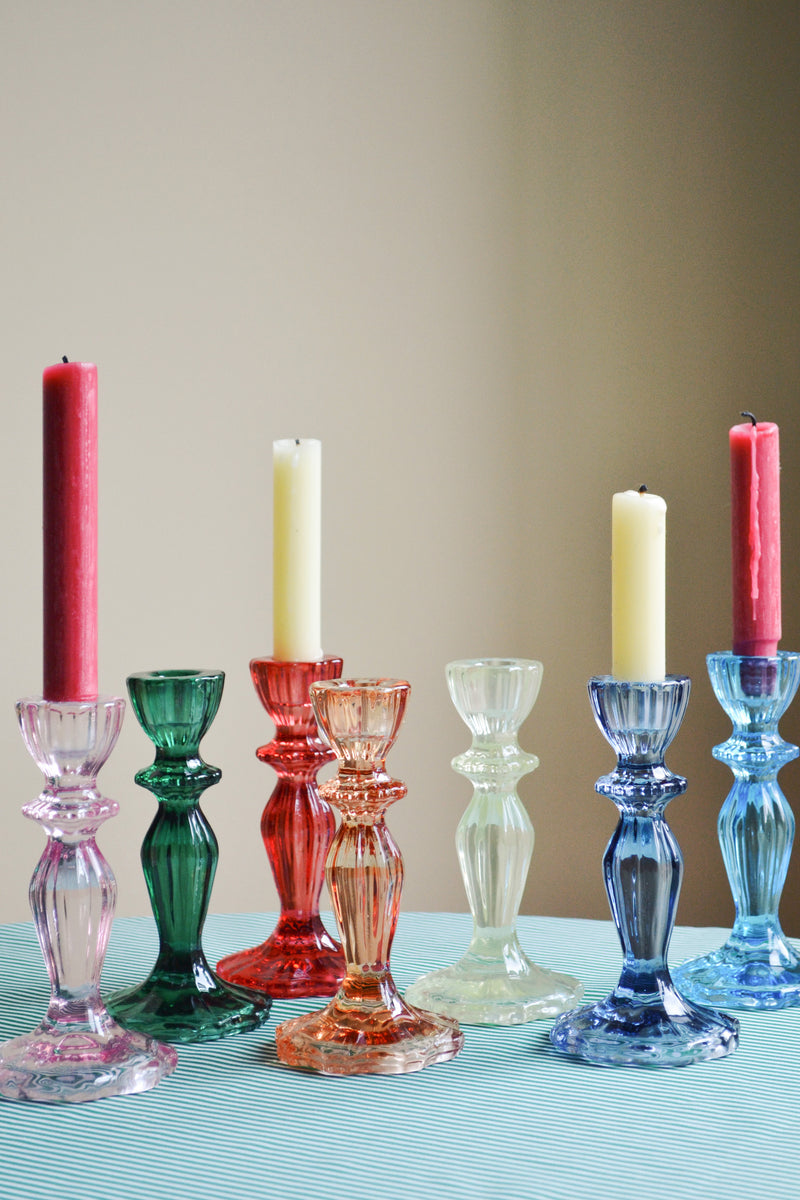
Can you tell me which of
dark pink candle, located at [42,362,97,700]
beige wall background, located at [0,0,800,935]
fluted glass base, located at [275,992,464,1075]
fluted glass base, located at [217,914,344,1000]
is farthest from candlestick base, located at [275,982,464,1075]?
beige wall background, located at [0,0,800,935]

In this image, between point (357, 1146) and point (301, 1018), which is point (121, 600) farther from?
point (357, 1146)

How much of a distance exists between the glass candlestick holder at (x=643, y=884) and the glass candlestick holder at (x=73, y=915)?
0.25 metres

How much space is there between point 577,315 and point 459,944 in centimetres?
170

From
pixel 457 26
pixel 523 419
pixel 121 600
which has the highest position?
pixel 457 26

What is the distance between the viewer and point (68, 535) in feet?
2.35

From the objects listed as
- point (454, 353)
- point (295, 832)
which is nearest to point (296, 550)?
point (295, 832)

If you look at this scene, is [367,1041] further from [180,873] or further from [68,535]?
[68,535]

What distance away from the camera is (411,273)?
2.45m

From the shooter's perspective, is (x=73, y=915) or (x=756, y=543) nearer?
(x=73, y=915)

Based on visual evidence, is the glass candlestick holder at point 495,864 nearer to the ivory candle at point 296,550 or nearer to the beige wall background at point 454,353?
the ivory candle at point 296,550

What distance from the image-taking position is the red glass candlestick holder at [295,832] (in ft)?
2.89

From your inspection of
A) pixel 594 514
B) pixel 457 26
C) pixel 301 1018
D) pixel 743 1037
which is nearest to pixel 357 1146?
pixel 301 1018

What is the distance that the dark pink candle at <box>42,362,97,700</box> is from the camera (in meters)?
0.71

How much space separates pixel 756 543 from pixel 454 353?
1672 millimetres
